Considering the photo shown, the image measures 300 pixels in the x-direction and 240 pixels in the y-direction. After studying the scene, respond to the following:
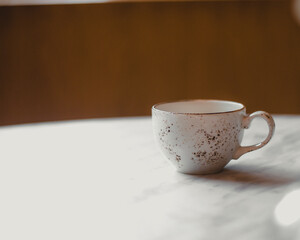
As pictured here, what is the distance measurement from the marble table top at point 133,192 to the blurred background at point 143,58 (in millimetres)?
1090

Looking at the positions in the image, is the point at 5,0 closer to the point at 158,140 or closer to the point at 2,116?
the point at 2,116

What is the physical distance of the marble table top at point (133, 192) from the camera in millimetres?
382

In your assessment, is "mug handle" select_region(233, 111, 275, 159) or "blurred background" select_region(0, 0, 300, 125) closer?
"mug handle" select_region(233, 111, 275, 159)

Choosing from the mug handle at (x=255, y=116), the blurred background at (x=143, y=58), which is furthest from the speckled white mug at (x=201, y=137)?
the blurred background at (x=143, y=58)

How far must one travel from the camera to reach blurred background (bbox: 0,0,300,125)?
1767 millimetres

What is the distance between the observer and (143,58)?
184 centimetres

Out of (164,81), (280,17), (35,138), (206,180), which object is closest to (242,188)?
(206,180)

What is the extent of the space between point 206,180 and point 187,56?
1.40 meters

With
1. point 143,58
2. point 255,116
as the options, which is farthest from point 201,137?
point 143,58

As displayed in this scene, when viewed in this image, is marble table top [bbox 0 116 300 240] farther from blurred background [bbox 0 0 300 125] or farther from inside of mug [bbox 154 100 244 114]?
blurred background [bbox 0 0 300 125]

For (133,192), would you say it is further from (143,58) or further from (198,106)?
(143,58)

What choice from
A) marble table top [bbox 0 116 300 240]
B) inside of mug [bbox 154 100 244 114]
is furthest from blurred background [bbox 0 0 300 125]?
inside of mug [bbox 154 100 244 114]

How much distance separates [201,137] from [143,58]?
137cm

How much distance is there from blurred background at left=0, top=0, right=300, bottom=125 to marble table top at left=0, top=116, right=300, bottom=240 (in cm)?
109
